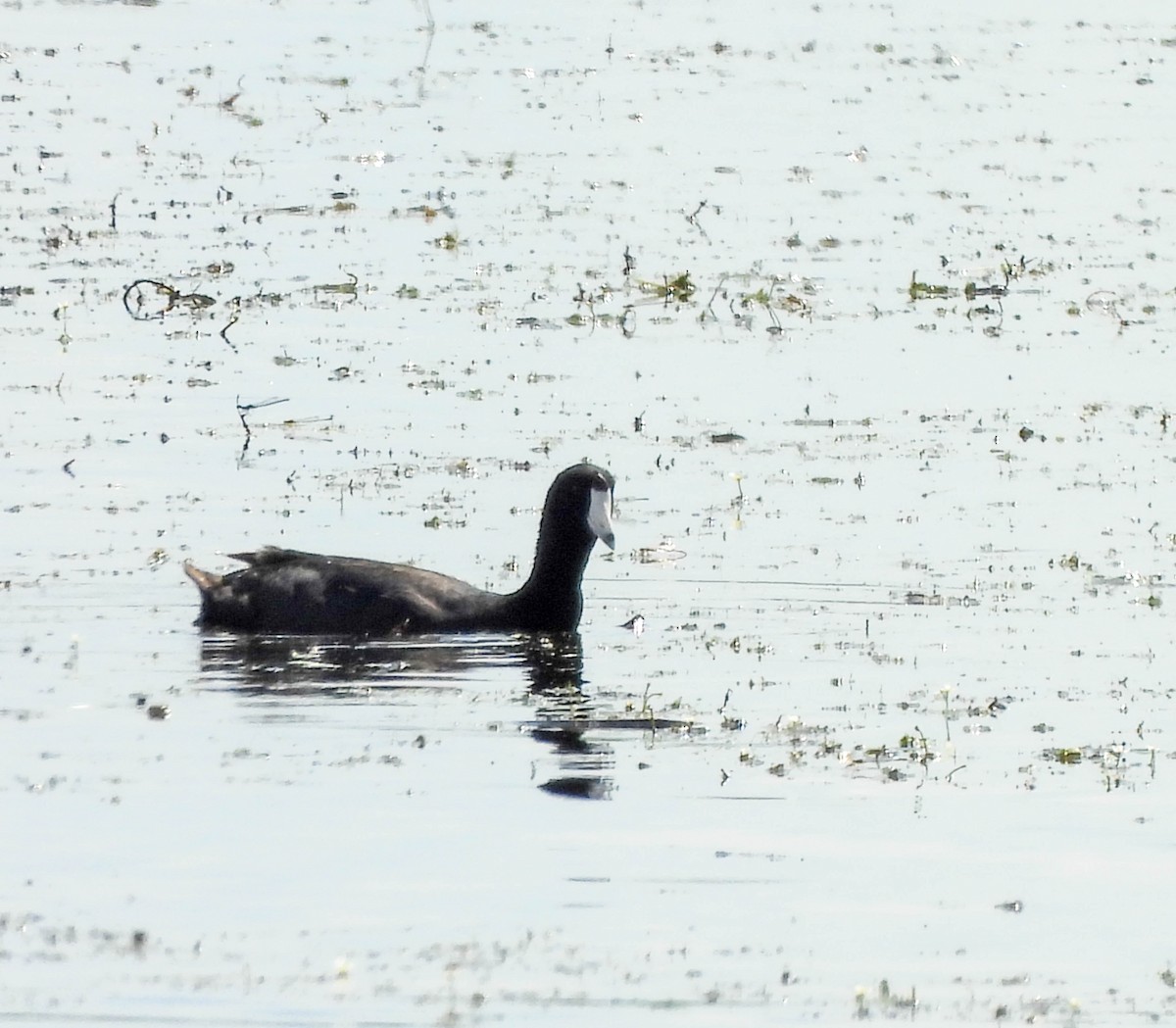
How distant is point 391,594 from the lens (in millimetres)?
15359

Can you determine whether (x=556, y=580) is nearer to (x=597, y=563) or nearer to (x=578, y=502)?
(x=578, y=502)

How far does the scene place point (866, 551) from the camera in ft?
55.9

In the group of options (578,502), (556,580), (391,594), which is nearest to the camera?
(391,594)

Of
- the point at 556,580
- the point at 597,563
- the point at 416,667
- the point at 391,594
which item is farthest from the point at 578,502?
the point at 416,667

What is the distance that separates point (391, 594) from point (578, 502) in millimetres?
1259

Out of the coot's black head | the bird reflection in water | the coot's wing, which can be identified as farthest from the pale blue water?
the coot's black head

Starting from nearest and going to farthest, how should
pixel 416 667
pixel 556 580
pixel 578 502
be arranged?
pixel 416 667 < pixel 556 580 < pixel 578 502

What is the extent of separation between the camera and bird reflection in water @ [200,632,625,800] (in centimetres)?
1349

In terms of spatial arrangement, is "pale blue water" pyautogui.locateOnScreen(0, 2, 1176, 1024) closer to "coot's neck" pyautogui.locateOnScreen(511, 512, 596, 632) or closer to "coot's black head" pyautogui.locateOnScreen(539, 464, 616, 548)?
"coot's neck" pyautogui.locateOnScreen(511, 512, 596, 632)

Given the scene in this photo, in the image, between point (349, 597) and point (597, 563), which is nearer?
point (349, 597)

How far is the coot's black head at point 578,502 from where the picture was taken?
15.8m

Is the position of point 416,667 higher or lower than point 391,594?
lower

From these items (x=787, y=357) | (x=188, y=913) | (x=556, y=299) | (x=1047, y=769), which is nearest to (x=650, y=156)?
(x=556, y=299)

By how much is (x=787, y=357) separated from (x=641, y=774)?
11.0m
